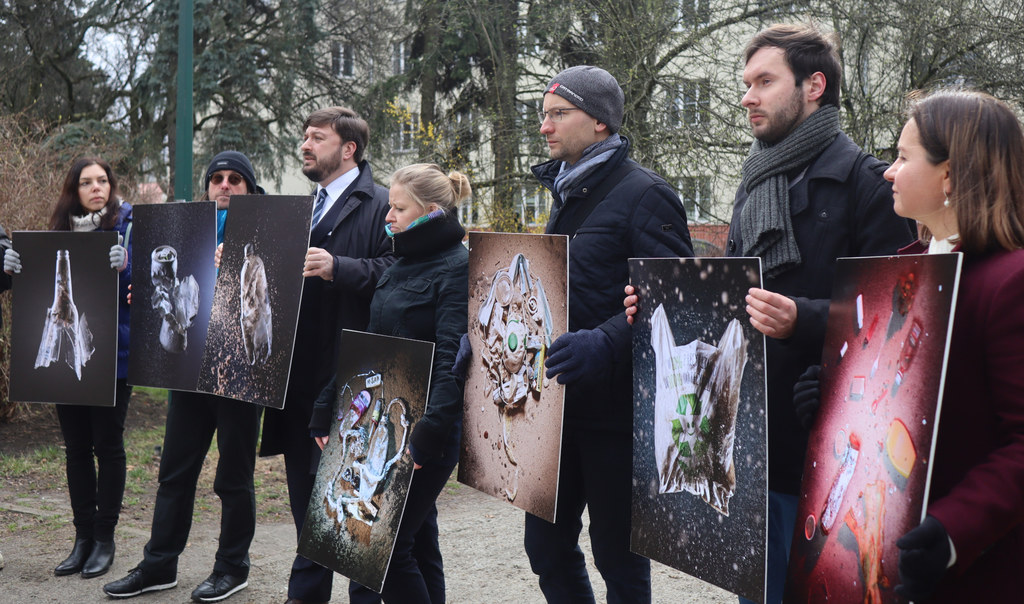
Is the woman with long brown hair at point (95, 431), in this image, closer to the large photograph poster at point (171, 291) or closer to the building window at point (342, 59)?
the large photograph poster at point (171, 291)

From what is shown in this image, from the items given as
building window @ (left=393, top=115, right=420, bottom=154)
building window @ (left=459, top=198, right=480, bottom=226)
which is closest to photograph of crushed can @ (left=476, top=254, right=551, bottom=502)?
building window @ (left=459, top=198, right=480, bottom=226)

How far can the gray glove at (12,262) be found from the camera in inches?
191

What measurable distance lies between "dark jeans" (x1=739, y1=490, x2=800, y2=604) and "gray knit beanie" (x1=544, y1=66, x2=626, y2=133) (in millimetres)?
1299

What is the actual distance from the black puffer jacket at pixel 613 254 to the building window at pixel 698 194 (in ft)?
26.6

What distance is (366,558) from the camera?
130 inches

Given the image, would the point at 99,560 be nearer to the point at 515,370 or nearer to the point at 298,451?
the point at 298,451

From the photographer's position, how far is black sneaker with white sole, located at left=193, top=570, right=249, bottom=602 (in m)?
4.38

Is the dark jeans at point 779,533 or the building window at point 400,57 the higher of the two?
the building window at point 400,57

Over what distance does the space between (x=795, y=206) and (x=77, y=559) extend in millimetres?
4110

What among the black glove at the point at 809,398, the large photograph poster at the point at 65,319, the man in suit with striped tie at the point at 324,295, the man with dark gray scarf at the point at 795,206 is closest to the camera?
the black glove at the point at 809,398

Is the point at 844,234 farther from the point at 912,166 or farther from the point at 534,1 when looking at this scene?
the point at 534,1

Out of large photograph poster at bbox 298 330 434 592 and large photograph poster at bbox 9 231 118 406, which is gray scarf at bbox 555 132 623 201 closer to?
large photograph poster at bbox 298 330 434 592

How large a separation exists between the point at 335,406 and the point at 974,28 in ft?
31.1

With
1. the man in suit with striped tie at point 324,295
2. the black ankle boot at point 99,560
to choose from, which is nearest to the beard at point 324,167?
the man in suit with striped tie at point 324,295
